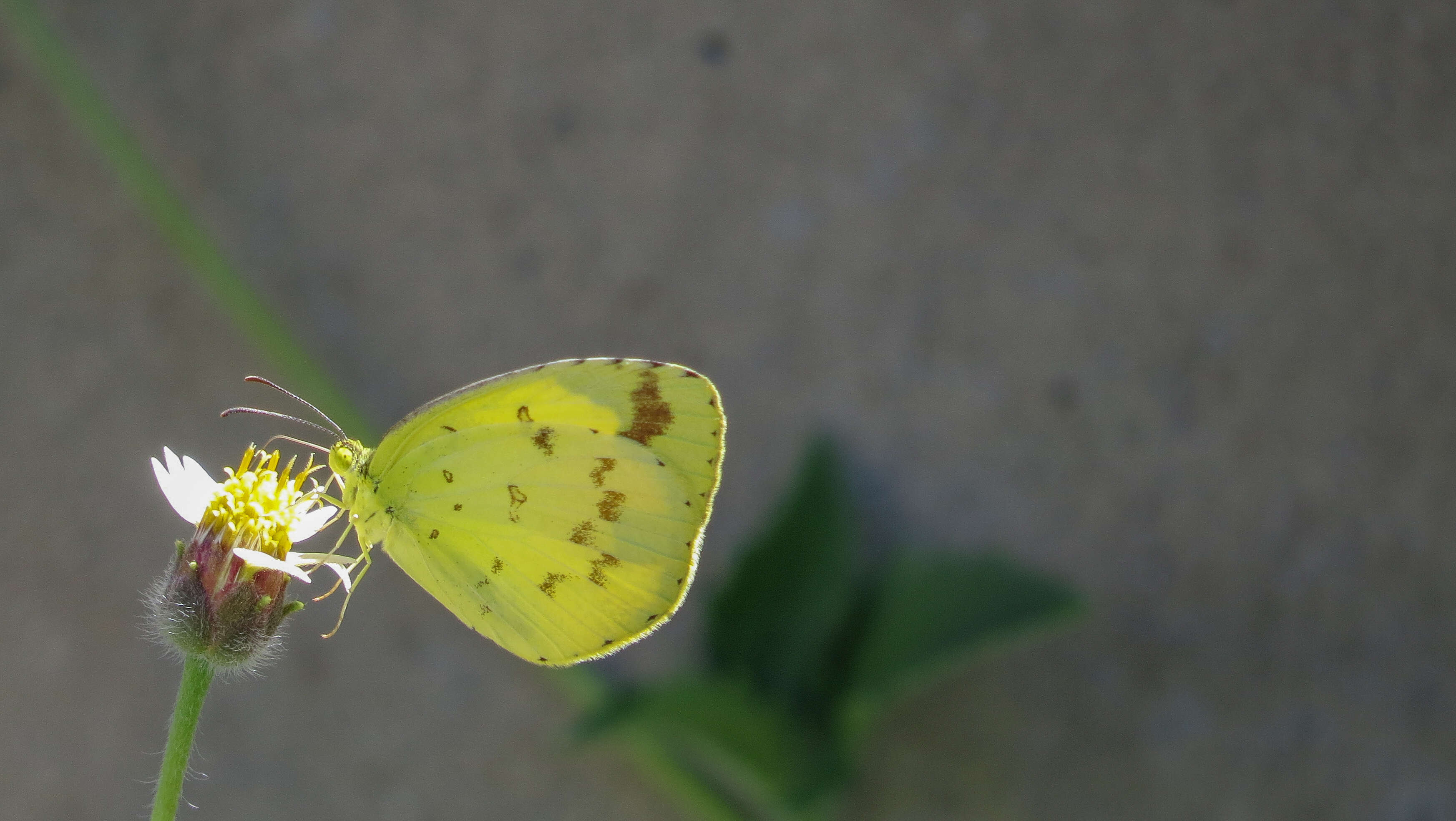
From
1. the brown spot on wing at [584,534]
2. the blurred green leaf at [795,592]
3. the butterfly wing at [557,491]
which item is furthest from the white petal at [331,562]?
the blurred green leaf at [795,592]

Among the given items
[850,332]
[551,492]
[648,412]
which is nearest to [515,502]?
[551,492]

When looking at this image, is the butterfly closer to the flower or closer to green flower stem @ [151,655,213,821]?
the flower

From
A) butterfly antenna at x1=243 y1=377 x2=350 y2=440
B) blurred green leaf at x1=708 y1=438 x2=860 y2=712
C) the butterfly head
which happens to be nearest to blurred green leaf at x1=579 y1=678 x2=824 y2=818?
blurred green leaf at x1=708 y1=438 x2=860 y2=712

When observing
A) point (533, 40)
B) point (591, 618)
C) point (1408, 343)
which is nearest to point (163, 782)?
point (591, 618)

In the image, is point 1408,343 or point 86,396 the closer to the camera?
point 1408,343

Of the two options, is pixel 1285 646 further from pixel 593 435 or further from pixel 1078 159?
pixel 593 435

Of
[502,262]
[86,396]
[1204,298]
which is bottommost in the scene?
[86,396]

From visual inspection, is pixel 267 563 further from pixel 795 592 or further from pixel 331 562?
pixel 795 592

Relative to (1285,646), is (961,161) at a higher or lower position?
higher
